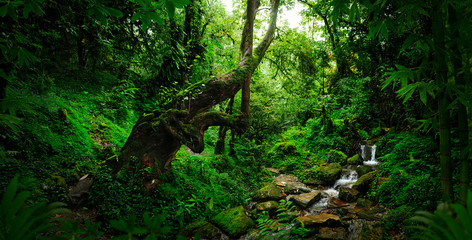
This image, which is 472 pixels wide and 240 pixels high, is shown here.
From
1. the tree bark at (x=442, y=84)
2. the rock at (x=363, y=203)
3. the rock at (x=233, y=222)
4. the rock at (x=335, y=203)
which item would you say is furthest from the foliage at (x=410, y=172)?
the rock at (x=233, y=222)

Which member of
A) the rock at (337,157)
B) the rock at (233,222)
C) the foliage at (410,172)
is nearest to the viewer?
the foliage at (410,172)

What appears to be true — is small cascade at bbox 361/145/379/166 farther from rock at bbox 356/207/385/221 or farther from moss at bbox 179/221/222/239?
moss at bbox 179/221/222/239

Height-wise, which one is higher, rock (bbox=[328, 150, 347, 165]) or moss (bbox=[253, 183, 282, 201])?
rock (bbox=[328, 150, 347, 165])

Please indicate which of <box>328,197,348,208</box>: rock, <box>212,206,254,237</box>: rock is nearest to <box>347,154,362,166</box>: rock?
<box>328,197,348,208</box>: rock

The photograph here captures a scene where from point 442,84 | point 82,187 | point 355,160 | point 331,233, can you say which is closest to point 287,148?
point 355,160

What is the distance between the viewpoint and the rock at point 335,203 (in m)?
6.15

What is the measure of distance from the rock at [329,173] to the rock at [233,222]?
14.0ft

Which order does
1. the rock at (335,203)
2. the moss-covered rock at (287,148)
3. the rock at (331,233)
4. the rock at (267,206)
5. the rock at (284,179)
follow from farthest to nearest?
the moss-covered rock at (287,148) < the rock at (284,179) < the rock at (335,203) < the rock at (267,206) < the rock at (331,233)

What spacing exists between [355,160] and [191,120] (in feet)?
23.9

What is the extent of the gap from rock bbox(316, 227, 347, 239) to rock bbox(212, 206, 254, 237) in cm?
152

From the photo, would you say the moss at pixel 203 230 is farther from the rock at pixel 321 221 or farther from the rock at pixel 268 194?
the rock at pixel 268 194

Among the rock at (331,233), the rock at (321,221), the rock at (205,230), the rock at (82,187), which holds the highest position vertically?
the rock at (82,187)

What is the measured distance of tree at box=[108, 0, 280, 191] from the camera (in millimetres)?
4605

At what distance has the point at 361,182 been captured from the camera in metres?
6.73
